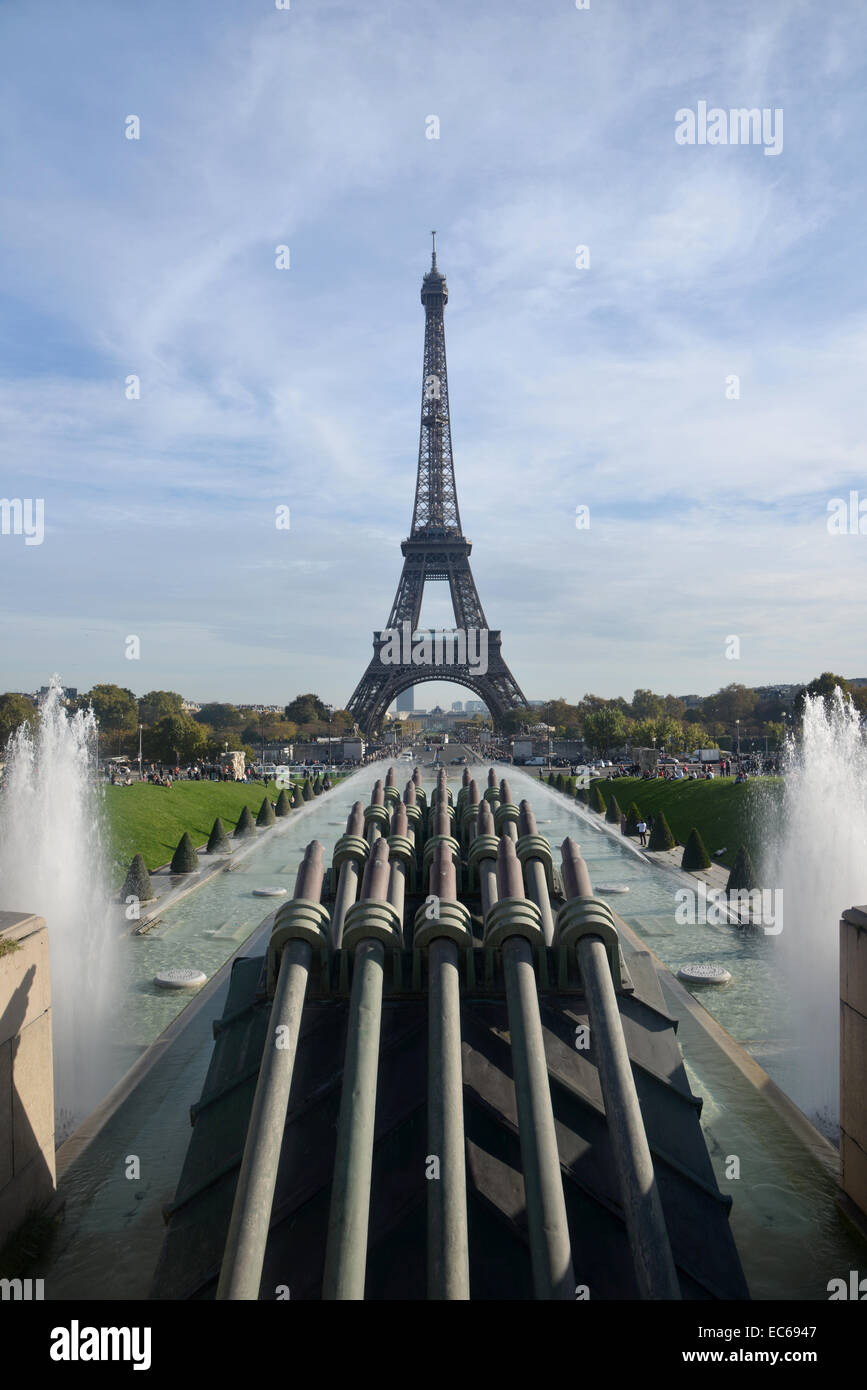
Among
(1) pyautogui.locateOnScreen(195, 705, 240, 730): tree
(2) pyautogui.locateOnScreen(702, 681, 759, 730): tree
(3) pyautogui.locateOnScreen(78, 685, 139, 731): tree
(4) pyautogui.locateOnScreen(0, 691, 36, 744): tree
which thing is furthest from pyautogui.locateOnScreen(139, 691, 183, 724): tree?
(2) pyautogui.locateOnScreen(702, 681, 759, 730): tree

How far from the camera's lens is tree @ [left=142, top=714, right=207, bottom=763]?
58562 mm

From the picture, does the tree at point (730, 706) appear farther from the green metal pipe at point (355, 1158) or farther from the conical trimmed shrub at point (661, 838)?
the green metal pipe at point (355, 1158)

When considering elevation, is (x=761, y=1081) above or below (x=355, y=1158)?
below

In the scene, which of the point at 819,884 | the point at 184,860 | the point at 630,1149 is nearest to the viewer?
the point at 630,1149

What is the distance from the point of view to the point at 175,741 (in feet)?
192

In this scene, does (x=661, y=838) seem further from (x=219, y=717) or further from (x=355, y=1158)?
(x=219, y=717)

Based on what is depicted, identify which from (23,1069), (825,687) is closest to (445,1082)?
(23,1069)

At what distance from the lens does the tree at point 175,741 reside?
192ft

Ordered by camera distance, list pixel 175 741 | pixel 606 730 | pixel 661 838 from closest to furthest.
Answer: pixel 661 838 < pixel 175 741 < pixel 606 730

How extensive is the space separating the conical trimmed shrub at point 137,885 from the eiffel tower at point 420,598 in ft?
232

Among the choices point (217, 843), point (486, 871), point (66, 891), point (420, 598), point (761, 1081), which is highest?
point (420, 598)

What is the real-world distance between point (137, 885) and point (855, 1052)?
55.8ft
